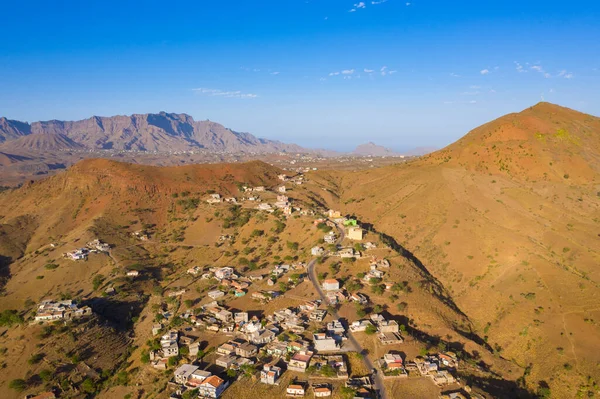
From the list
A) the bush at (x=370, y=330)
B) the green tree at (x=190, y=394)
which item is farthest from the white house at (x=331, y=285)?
the green tree at (x=190, y=394)

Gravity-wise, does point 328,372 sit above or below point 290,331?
below

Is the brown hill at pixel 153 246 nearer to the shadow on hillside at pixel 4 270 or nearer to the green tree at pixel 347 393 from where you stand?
the shadow on hillside at pixel 4 270

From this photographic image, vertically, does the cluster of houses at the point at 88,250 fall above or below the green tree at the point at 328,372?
above

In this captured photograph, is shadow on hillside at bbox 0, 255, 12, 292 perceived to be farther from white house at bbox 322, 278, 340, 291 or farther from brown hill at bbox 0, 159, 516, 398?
white house at bbox 322, 278, 340, 291

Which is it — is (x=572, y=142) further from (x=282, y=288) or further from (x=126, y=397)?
(x=126, y=397)

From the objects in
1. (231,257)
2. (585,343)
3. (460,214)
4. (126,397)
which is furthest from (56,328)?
(460,214)

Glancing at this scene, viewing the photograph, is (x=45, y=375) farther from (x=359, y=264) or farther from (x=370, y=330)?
(x=359, y=264)

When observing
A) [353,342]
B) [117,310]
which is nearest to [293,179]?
[117,310]
